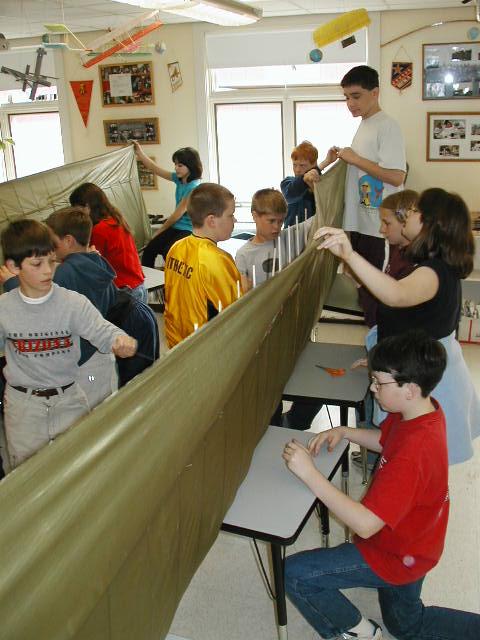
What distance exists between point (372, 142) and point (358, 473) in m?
1.74

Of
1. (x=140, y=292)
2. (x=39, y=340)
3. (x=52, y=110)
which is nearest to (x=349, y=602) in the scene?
(x=39, y=340)

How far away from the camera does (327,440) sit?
Answer: 88.4 inches

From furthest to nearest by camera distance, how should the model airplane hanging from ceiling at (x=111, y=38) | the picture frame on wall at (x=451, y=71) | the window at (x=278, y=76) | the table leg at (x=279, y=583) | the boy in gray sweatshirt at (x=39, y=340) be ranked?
the window at (x=278, y=76), the picture frame on wall at (x=451, y=71), the model airplane hanging from ceiling at (x=111, y=38), the boy in gray sweatshirt at (x=39, y=340), the table leg at (x=279, y=583)

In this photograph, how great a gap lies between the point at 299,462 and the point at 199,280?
2.71 ft

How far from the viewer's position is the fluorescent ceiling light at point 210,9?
3.44m

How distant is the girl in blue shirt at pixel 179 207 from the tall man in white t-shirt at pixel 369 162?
1722 mm

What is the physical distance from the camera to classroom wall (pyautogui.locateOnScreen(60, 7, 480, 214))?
5.68m

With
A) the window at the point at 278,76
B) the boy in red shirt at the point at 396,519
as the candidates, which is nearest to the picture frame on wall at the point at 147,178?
the window at the point at 278,76

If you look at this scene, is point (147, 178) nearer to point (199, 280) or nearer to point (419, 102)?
point (419, 102)

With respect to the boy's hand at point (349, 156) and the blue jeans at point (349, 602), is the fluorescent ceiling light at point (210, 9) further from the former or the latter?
the blue jeans at point (349, 602)

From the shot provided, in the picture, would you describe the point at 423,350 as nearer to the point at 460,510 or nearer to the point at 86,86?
the point at 460,510

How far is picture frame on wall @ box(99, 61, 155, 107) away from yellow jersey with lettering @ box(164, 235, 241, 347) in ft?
15.3

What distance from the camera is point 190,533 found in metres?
1.63

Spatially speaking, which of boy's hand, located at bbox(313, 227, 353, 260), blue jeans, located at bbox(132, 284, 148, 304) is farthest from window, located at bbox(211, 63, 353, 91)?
boy's hand, located at bbox(313, 227, 353, 260)
